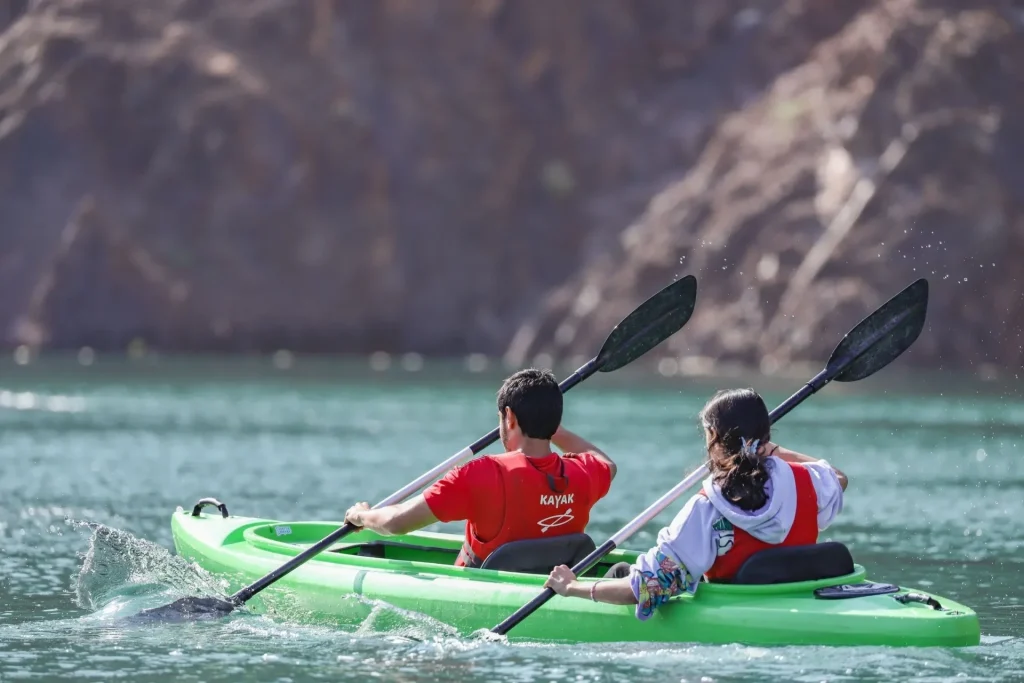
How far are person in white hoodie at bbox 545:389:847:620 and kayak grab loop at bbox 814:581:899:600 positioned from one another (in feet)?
1.10

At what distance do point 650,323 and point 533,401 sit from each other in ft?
9.88

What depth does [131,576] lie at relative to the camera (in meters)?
12.2

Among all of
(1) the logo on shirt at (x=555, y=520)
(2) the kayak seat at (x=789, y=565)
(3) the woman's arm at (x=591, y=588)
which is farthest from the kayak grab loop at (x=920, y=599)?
(1) the logo on shirt at (x=555, y=520)

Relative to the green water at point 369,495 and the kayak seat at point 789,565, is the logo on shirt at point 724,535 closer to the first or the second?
the kayak seat at point 789,565

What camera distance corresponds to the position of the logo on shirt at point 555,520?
9945 mm

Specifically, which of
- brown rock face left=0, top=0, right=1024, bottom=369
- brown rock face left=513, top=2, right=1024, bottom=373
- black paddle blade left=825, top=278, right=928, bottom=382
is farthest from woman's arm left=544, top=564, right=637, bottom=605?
brown rock face left=0, top=0, right=1024, bottom=369

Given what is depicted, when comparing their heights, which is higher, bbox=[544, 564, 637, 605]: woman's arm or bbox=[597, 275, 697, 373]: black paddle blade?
bbox=[597, 275, 697, 373]: black paddle blade

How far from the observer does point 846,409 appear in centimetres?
3656

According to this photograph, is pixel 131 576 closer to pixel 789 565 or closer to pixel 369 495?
pixel 789 565

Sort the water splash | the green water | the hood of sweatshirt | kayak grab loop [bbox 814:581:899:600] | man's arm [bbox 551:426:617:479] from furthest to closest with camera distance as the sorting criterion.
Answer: the water splash
man's arm [bbox 551:426:617:479]
the green water
kayak grab loop [bbox 814:581:899:600]
the hood of sweatshirt

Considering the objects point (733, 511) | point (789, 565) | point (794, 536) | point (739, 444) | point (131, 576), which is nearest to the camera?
point (739, 444)

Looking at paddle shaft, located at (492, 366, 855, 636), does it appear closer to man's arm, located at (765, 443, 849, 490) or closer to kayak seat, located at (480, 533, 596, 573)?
kayak seat, located at (480, 533, 596, 573)

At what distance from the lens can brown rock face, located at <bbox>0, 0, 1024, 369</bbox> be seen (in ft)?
217

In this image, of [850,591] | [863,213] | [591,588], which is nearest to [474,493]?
[591,588]
